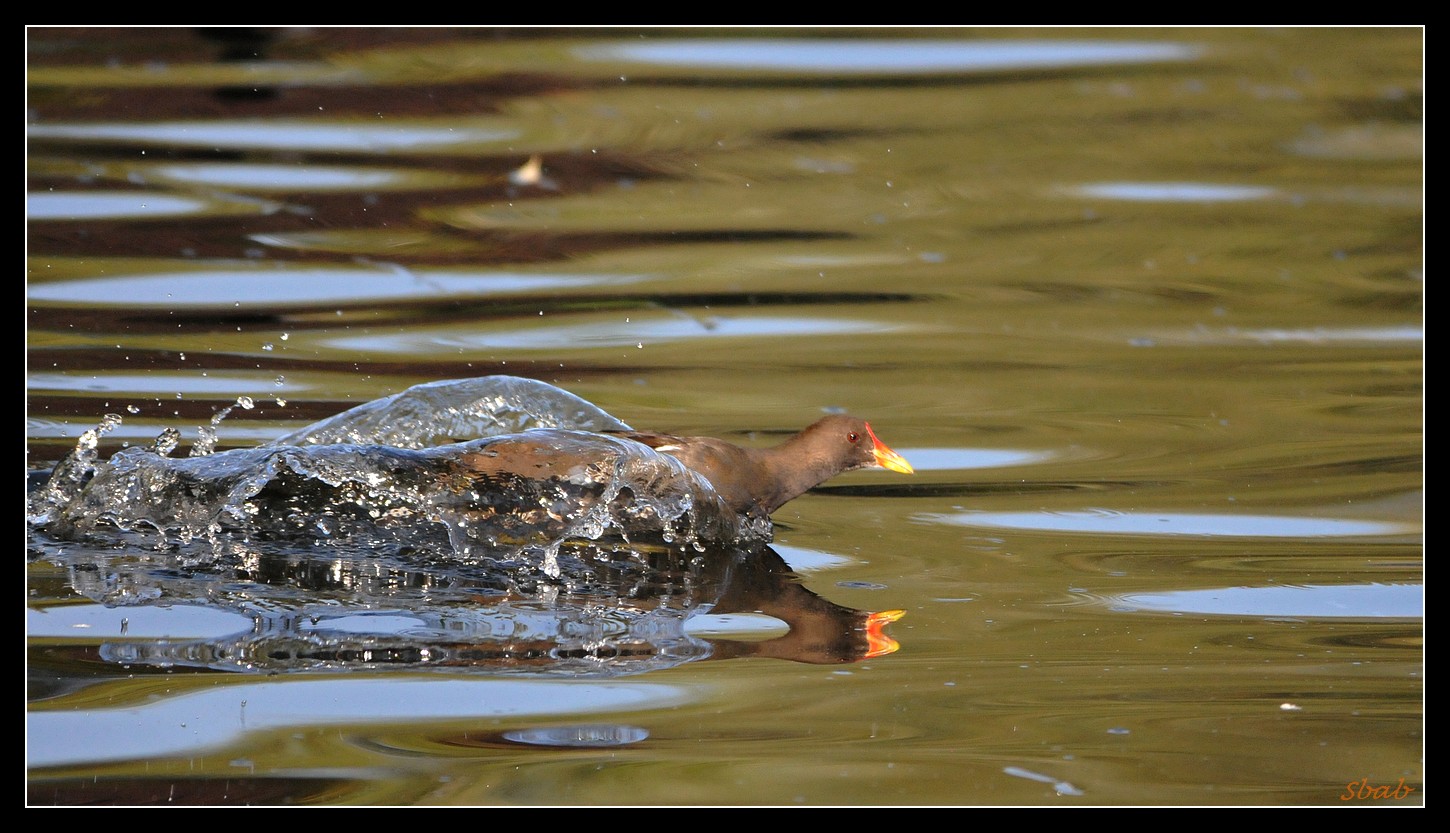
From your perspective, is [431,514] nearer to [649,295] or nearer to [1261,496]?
[1261,496]

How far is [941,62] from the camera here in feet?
44.6

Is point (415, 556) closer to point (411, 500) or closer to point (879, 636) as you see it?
point (411, 500)

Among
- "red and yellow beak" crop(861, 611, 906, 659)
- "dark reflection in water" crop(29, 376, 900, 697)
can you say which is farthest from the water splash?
"red and yellow beak" crop(861, 611, 906, 659)

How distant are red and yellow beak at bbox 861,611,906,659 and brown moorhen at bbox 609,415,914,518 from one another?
1.10 m

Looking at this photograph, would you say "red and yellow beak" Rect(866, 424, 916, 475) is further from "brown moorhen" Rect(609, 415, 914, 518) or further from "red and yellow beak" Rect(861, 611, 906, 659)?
"red and yellow beak" Rect(861, 611, 906, 659)

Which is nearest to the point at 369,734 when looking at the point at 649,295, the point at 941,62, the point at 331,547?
the point at 331,547

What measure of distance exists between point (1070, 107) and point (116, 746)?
399 inches
